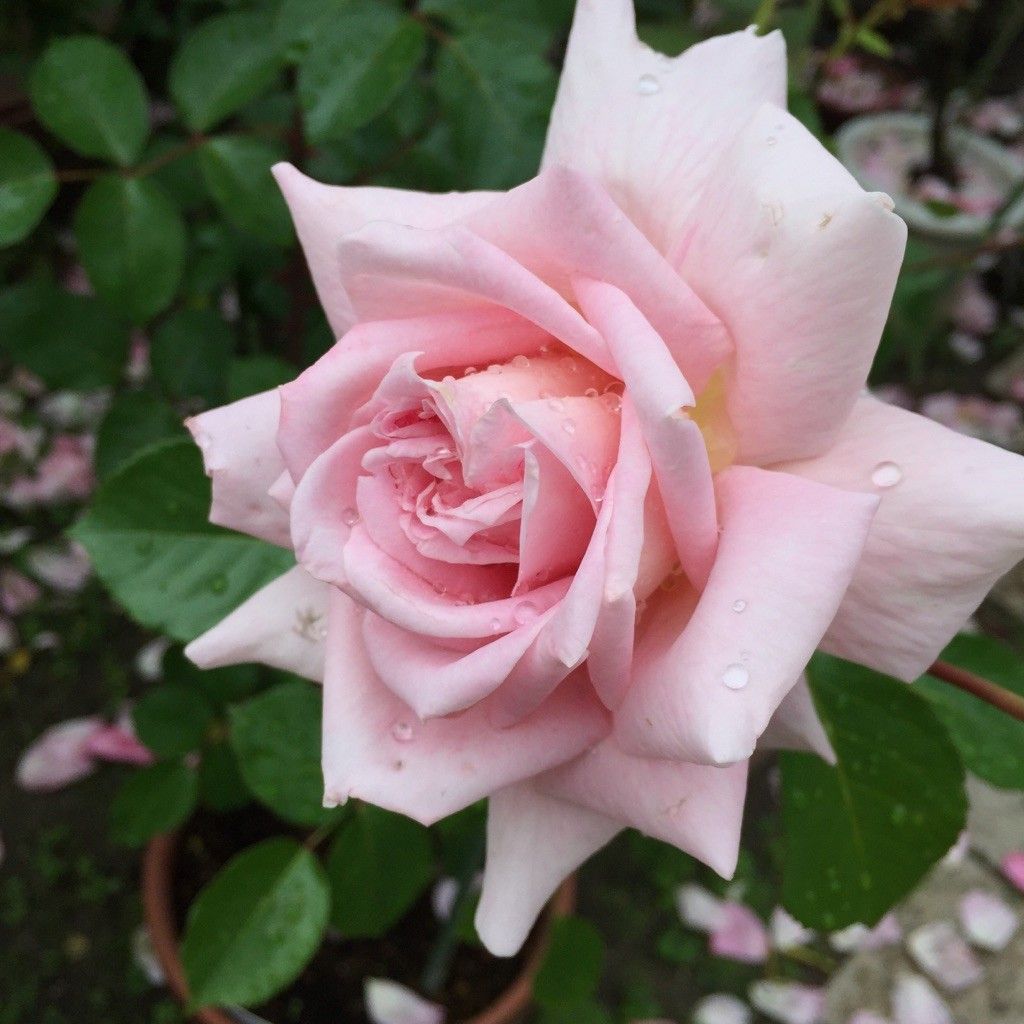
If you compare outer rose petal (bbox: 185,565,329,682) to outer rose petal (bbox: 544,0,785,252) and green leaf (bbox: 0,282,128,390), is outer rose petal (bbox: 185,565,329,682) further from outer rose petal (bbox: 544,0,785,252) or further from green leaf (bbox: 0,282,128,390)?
green leaf (bbox: 0,282,128,390)

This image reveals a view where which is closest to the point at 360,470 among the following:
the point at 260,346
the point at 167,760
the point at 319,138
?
the point at 319,138

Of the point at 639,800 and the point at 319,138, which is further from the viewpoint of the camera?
the point at 319,138

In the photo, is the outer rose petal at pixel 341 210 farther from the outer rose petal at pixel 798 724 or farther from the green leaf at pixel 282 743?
the green leaf at pixel 282 743

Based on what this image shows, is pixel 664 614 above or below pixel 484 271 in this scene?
below

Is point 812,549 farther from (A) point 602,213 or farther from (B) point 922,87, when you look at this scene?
(B) point 922,87

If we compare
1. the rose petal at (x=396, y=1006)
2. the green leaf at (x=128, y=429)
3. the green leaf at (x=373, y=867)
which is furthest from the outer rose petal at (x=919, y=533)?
the rose petal at (x=396, y=1006)

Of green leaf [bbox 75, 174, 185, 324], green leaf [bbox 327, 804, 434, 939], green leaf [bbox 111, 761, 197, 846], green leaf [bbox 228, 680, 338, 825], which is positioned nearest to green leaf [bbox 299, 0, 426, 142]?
green leaf [bbox 75, 174, 185, 324]

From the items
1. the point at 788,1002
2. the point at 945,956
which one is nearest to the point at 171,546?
the point at 788,1002
